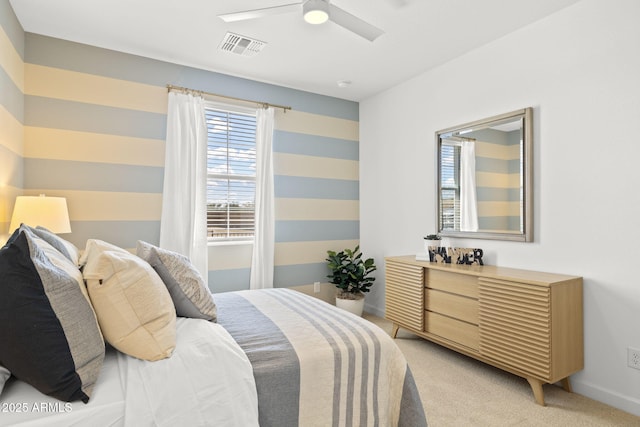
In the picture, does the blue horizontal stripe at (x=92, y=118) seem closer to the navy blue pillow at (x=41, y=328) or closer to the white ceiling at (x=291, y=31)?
the white ceiling at (x=291, y=31)

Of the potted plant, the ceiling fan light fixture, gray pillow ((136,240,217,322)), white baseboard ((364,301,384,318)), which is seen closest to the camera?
gray pillow ((136,240,217,322))

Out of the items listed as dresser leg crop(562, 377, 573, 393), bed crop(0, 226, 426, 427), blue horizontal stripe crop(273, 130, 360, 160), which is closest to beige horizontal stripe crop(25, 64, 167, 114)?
blue horizontal stripe crop(273, 130, 360, 160)

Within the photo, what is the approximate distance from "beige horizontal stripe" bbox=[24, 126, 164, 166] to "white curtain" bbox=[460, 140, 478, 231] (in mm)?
2849

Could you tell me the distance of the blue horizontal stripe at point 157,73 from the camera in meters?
2.90

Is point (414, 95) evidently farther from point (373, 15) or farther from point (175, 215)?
point (175, 215)

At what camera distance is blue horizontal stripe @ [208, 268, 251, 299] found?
359 centimetres

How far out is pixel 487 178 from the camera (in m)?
2.98

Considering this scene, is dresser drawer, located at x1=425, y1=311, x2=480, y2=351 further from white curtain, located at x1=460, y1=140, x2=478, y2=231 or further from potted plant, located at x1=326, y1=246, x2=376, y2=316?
potted plant, located at x1=326, y1=246, x2=376, y2=316

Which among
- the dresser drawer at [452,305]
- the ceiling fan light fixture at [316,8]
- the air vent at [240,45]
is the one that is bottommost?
the dresser drawer at [452,305]

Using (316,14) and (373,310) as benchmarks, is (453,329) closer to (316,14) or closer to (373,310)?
(373,310)

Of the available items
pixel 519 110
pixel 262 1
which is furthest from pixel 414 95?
pixel 262 1

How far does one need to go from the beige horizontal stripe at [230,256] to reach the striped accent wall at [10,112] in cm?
163

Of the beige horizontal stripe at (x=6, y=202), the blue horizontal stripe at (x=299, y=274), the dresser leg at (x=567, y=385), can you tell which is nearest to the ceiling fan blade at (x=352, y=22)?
the beige horizontal stripe at (x=6, y=202)

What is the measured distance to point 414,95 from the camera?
3.71 metres
